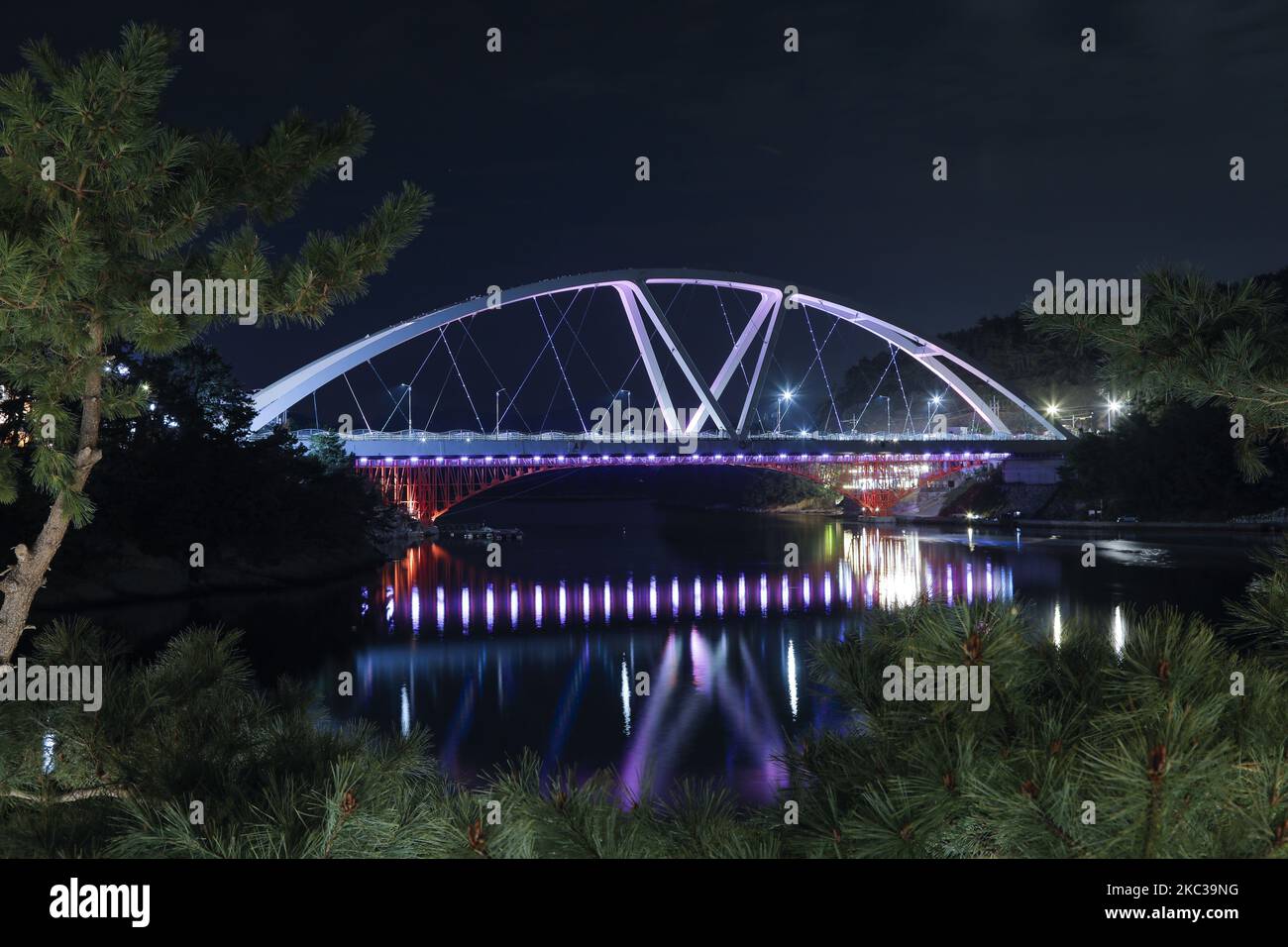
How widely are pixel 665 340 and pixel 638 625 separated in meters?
35.5

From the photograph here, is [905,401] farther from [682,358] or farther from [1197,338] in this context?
[1197,338]

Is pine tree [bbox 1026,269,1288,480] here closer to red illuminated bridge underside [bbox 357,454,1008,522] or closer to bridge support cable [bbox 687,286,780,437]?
red illuminated bridge underside [bbox 357,454,1008,522]

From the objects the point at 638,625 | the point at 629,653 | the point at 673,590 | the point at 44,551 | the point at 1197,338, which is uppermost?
the point at 1197,338

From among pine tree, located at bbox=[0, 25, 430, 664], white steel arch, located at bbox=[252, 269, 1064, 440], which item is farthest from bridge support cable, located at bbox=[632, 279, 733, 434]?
pine tree, located at bbox=[0, 25, 430, 664]

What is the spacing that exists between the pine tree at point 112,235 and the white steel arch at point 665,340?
4990 centimetres

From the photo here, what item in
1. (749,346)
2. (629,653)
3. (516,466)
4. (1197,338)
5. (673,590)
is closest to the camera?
(1197,338)

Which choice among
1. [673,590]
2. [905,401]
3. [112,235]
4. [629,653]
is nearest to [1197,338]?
[112,235]

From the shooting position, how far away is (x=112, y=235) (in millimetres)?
5008

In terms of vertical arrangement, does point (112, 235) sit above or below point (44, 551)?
above

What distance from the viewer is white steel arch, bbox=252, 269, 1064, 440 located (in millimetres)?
56719

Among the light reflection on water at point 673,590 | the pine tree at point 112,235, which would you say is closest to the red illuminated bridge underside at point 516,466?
the light reflection on water at point 673,590

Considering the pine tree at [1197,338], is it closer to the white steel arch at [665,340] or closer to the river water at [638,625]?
the river water at [638,625]

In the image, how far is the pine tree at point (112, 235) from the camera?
14.8ft
